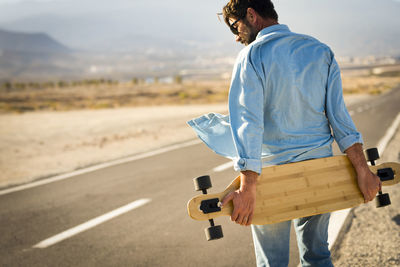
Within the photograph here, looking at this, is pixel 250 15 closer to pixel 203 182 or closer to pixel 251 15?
pixel 251 15

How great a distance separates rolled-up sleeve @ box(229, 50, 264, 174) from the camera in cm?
173

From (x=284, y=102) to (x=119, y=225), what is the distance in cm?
350

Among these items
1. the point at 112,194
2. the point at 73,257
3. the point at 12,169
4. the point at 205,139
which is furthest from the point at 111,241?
the point at 12,169

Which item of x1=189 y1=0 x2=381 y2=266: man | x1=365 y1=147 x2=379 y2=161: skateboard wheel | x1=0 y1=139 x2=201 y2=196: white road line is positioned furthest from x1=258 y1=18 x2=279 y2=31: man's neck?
x1=0 y1=139 x2=201 y2=196: white road line

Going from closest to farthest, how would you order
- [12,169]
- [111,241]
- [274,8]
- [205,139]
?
[274,8] → [205,139] → [111,241] → [12,169]

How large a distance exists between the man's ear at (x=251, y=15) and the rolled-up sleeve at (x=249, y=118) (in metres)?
0.26

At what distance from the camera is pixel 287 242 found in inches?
79.4

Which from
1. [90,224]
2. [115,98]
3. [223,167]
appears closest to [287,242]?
[90,224]

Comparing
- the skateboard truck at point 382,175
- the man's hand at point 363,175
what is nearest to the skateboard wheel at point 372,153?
the skateboard truck at point 382,175

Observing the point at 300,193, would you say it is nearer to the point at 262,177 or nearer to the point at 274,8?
the point at 262,177

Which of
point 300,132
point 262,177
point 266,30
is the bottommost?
point 262,177

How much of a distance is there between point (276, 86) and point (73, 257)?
306 centimetres

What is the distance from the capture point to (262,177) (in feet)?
5.97

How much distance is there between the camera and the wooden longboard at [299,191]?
182 cm
